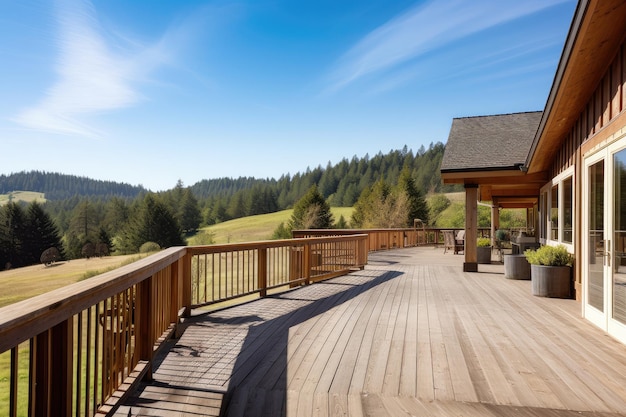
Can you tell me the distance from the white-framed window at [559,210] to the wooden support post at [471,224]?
5.02 feet

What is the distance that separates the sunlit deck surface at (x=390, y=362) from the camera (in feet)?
A: 8.83

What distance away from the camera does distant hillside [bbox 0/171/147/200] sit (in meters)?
166

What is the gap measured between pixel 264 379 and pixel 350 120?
39003 millimetres

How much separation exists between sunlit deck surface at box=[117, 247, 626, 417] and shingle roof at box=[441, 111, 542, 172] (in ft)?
13.0

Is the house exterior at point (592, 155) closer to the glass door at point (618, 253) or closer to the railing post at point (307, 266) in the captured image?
the glass door at point (618, 253)

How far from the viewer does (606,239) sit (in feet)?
14.3

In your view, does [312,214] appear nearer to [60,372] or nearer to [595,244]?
[595,244]

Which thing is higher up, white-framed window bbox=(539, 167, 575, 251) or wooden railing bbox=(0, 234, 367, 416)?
white-framed window bbox=(539, 167, 575, 251)

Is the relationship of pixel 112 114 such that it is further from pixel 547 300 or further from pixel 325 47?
pixel 547 300

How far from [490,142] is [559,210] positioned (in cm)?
354

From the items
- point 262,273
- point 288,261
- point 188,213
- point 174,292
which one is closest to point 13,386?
point 174,292

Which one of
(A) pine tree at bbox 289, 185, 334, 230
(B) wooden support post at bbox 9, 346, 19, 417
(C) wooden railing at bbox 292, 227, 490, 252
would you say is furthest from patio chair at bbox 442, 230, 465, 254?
(A) pine tree at bbox 289, 185, 334, 230

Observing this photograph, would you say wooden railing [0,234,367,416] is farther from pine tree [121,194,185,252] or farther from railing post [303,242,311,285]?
pine tree [121,194,185,252]

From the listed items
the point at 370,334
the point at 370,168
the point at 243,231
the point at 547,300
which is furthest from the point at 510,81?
the point at 370,168
